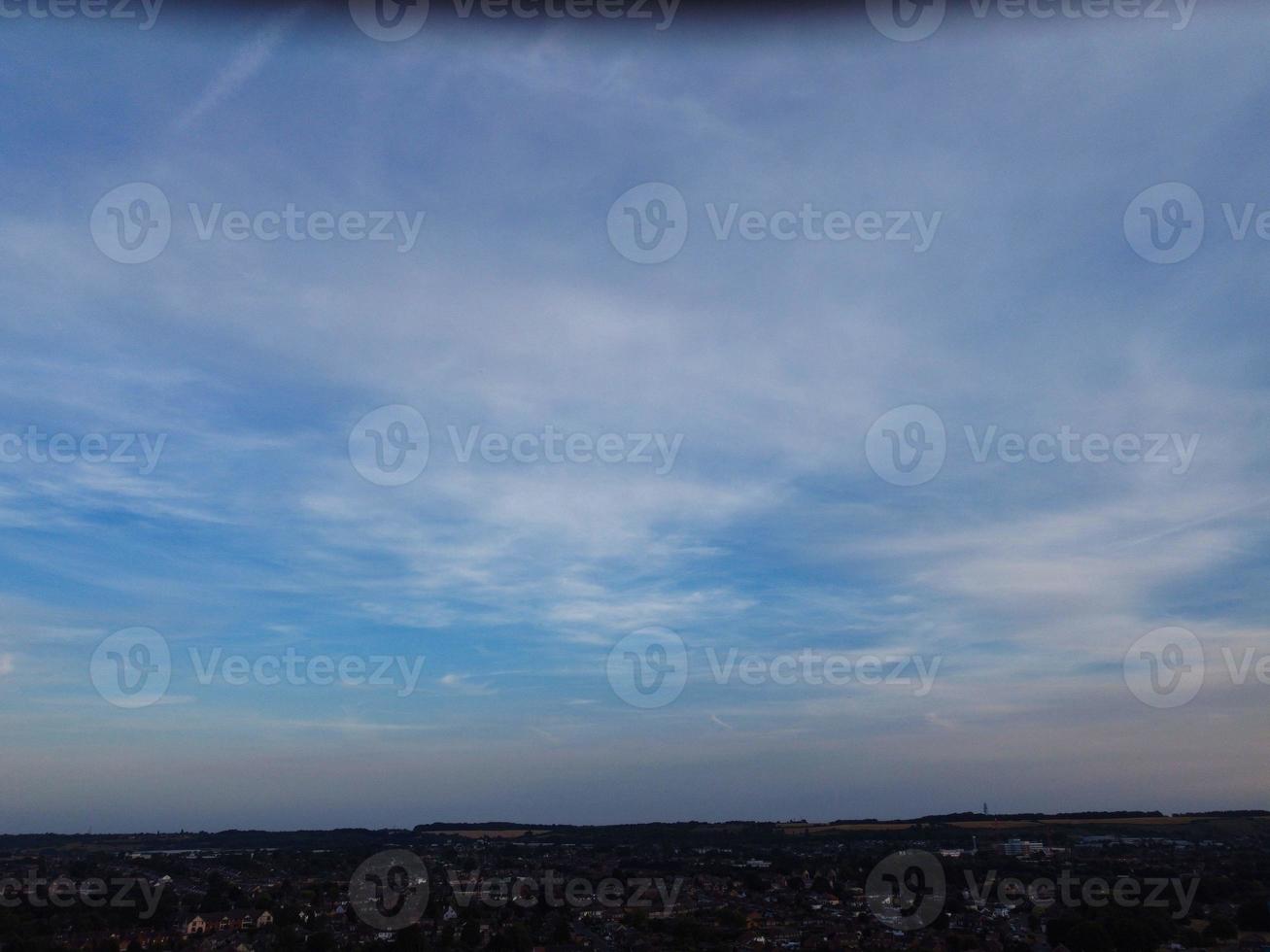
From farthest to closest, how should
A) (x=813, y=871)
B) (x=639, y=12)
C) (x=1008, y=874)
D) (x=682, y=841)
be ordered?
1. (x=682, y=841)
2. (x=813, y=871)
3. (x=1008, y=874)
4. (x=639, y=12)

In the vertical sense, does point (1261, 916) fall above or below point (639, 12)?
below

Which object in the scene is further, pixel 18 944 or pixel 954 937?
pixel 954 937

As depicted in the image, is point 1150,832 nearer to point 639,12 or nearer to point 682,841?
point 682,841

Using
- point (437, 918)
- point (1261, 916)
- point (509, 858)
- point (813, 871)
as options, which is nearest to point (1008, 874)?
point (813, 871)

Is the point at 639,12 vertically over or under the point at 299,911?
over

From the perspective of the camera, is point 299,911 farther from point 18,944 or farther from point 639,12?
point 639,12

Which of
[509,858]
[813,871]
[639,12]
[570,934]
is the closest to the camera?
[639,12]

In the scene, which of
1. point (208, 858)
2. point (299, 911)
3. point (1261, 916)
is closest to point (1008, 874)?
point (1261, 916)

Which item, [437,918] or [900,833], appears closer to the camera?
[437,918]

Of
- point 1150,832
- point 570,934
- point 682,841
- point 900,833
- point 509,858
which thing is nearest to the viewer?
point 570,934
